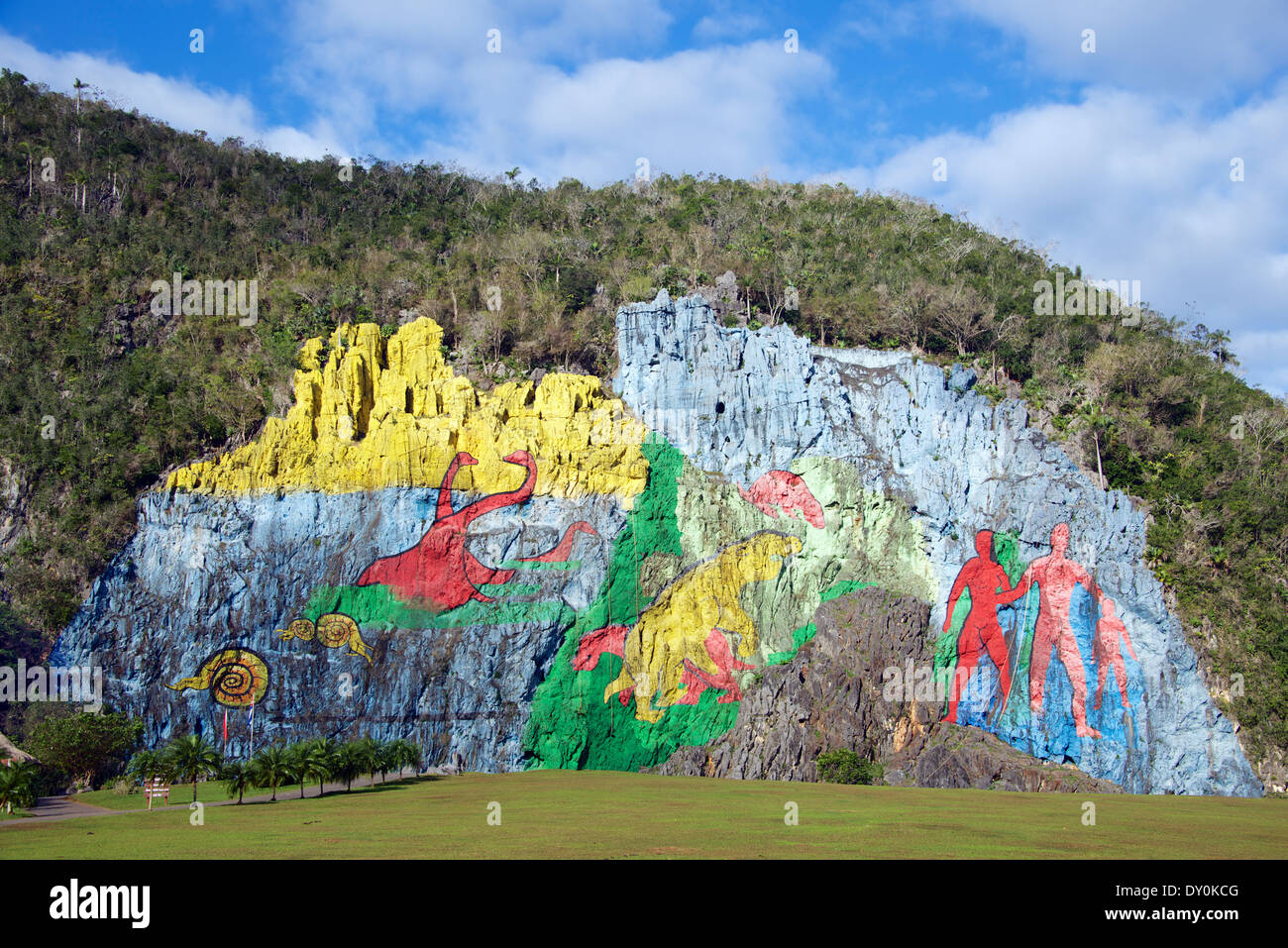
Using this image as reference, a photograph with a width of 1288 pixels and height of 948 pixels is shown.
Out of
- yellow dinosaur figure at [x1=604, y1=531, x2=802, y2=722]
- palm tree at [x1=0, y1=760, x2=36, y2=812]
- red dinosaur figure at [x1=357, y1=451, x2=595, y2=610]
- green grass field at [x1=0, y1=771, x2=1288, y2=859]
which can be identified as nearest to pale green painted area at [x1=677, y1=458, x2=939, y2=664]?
yellow dinosaur figure at [x1=604, y1=531, x2=802, y2=722]

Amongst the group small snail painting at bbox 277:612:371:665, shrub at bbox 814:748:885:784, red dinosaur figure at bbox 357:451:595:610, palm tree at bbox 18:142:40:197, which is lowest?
shrub at bbox 814:748:885:784

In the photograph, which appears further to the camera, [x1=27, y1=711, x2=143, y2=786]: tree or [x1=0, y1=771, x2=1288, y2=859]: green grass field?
A: [x1=27, y1=711, x2=143, y2=786]: tree

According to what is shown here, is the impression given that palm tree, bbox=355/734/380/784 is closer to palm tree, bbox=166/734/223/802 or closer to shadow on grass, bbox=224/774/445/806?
shadow on grass, bbox=224/774/445/806

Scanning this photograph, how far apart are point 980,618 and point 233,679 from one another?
25283 mm

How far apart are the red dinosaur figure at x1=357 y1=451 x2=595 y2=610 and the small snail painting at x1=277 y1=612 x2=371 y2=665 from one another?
4.97 feet

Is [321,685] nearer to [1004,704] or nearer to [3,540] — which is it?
[3,540]

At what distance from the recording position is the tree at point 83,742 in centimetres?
2948

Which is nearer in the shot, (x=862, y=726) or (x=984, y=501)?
(x=862, y=726)

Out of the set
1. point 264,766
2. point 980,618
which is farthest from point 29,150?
point 980,618

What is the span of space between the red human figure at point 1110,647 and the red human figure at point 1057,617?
493 mm

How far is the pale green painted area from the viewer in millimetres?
35031

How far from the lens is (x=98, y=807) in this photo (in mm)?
26781

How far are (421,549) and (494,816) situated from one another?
1442cm

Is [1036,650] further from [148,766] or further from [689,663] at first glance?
[148,766]
